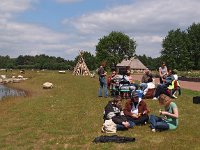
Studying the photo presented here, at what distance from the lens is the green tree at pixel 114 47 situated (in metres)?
113

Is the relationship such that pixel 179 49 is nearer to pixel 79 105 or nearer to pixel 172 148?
pixel 79 105

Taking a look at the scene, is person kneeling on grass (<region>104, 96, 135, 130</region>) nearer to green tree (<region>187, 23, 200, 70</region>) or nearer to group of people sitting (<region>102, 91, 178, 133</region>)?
group of people sitting (<region>102, 91, 178, 133</region>)

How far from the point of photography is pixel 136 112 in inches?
555

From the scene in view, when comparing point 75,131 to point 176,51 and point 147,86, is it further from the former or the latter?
point 176,51

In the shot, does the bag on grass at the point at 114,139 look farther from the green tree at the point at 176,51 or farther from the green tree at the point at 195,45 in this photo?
the green tree at the point at 195,45

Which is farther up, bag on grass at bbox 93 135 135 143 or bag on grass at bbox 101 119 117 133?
bag on grass at bbox 101 119 117 133

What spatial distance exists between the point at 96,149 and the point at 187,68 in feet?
291

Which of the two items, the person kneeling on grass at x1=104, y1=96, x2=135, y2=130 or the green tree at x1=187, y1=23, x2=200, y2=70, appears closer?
the person kneeling on grass at x1=104, y1=96, x2=135, y2=130

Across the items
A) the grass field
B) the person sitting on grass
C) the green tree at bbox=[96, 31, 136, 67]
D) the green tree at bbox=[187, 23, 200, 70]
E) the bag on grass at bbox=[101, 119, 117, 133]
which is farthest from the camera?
the green tree at bbox=[96, 31, 136, 67]

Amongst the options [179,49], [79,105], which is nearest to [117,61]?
[179,49]

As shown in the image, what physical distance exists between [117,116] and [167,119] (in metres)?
1.75

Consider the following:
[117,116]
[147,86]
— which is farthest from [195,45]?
[117,116]

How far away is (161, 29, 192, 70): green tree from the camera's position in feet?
318

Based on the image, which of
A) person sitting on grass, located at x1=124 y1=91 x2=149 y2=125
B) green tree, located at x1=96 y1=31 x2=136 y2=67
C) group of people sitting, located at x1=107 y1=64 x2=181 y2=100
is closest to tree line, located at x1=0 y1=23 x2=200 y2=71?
green tree, located at x1=96 y1=31 x2=136 y2=67
